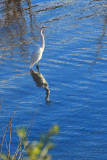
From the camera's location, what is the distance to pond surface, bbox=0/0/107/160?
6.22 meters

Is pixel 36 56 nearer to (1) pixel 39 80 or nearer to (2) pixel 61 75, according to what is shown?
(1) pixel 39 80

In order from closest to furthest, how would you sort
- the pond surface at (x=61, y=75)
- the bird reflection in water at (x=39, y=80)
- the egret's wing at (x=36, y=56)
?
1. the pond surface at (x=61, y=75)
2. the bird reflection in water at (x=39, y=80)
3. the egret's wing at (x=36, y=56)

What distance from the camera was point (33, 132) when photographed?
6.36 meters

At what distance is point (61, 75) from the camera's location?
966 cm

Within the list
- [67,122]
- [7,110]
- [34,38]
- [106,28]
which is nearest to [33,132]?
[67,122]

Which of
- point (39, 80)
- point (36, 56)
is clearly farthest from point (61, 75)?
point (36, 56)

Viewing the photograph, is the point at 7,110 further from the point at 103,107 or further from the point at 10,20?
the point at 10,20

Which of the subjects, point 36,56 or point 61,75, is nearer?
point 61,75

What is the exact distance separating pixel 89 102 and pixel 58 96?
3.12 feet

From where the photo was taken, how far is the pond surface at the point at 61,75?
6.22m

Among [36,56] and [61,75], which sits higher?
[36,56]

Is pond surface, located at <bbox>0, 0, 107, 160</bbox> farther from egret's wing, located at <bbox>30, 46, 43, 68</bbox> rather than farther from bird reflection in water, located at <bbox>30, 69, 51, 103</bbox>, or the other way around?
egret's wing, located at <bbox>30, 46, 43, 68</bbox>

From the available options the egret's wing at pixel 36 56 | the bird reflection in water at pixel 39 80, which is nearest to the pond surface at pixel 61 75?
the bird reflection in water at pixel 39 80

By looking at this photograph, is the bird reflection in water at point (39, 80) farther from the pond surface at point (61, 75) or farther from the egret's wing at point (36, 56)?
the egret's wing at point (36, 56)
